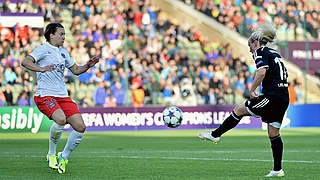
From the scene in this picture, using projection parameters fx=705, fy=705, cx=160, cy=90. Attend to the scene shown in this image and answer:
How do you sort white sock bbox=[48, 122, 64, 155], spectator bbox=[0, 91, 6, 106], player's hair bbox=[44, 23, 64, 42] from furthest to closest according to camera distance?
spectator bbox=[0, 91, 6, 106]
white sock bbox=[48, 122, 64, 155]
player's hair bbox=[44, 23, 64, 42]

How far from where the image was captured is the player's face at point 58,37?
10.3 meters

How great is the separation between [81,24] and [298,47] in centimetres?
853

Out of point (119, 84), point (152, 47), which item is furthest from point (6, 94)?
point (152, 47)

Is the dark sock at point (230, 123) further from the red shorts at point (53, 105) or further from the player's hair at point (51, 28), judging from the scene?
the player's hair at point (51, 28)

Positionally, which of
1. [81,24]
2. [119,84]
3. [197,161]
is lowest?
[197,161]

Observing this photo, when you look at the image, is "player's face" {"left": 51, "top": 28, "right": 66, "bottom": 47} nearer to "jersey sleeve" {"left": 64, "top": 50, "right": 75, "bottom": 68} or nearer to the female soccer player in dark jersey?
"jersey sleeve" {"left": 64, "top": 50, "right": 75, "bottom": 68}

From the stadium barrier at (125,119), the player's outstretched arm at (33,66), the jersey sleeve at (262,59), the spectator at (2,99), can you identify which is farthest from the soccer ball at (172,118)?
the spectator at (2,99)

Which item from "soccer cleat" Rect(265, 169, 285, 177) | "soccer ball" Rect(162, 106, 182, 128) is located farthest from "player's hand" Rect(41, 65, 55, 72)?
"soccer ball" Rect(162, 106, 182, 128)

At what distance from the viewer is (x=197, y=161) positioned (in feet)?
39.5

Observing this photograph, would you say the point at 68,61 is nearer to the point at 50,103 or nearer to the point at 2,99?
the point at 50,103

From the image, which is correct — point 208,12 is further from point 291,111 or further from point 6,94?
point 6,94

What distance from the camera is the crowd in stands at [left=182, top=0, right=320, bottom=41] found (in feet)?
99.5

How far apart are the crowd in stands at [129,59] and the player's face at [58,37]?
1342 cm

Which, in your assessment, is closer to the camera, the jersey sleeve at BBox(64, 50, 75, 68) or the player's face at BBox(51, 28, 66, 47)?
the player's face at BBox(51, 28, 66, 47)
